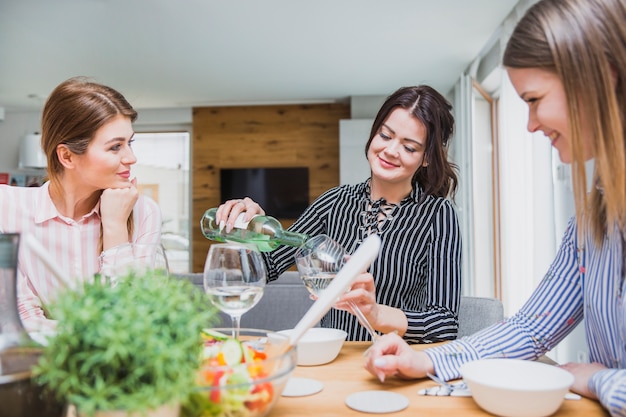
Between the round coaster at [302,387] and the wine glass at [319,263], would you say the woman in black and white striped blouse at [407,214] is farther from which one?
the round coaster at [302,387]

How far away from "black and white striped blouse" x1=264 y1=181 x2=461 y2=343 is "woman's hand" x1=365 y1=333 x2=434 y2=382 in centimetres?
45

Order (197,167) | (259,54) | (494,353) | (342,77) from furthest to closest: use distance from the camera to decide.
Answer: (197,167) < (342,77) < (259,54) < (494,353)

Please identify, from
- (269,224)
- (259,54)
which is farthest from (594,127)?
(259,54)

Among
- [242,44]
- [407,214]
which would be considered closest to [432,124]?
[407,214]

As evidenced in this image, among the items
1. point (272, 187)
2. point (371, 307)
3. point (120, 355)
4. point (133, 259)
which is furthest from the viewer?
point (272, 187)

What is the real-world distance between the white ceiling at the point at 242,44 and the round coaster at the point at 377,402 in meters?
3.48

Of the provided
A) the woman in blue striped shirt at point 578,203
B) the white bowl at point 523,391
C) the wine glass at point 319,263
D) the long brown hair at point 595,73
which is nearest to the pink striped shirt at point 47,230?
the wine glass at point 319,263

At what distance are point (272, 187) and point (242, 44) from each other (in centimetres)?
295

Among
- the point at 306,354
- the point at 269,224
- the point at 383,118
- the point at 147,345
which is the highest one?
the point at 383,118

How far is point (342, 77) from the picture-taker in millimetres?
6023

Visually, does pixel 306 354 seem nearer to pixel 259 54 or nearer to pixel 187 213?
pixel 259 54

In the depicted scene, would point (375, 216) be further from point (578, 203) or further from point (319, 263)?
point (578, 203)

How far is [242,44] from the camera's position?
15.7 ft

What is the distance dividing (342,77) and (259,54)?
125cm
